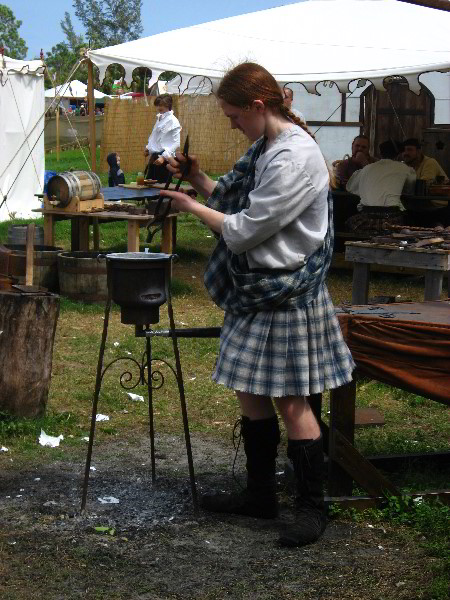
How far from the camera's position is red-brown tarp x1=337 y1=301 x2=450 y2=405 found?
14.1 feet

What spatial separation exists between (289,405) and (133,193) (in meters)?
7.63

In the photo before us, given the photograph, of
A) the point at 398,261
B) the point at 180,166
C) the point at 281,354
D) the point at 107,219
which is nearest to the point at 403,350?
the point at 281,354

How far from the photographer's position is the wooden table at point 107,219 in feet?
32.1

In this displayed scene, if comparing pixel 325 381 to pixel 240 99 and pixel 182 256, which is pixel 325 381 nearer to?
pixel 240 99

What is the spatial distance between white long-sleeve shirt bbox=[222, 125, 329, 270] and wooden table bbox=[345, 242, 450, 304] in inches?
156

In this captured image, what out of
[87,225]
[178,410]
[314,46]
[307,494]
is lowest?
[178,410]

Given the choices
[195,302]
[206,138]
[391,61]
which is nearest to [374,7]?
[391,61]

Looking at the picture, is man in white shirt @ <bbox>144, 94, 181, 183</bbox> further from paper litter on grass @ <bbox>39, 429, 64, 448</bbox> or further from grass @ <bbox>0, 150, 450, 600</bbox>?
paper litter on grass @ <bbox>39, 429, 64, 448</bbox>

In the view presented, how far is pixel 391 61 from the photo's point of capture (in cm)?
1104

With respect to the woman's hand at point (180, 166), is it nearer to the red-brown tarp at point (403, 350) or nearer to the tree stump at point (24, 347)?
the red-brown tarp at point (403, 350)

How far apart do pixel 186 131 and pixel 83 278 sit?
1676 cm

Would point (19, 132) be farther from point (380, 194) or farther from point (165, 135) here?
point (380, 194)

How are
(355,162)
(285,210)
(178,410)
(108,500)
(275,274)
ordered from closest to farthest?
(285,210), (275,274), (108,500), (178,410), (355,162)

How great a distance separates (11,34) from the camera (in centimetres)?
7106
